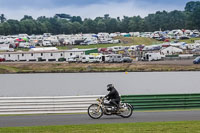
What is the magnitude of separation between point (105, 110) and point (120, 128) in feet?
11.2

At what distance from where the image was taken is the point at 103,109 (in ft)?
68.7

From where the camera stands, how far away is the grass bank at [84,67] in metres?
86.6

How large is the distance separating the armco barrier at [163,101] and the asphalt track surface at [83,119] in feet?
3.35

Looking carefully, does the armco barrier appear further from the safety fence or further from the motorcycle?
the motorcycle

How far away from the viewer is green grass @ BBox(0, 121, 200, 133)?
56.2ft

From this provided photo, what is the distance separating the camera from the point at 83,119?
20.8m

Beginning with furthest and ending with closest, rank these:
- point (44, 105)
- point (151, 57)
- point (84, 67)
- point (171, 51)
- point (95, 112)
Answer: point (171, 51) → point (151, 57) → point (84, 67) → point (44, 105) → point (95, 112)

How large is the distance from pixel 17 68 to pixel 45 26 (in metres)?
104

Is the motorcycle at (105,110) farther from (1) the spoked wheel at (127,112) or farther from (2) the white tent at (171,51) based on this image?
(2) the white tent at (171,51)

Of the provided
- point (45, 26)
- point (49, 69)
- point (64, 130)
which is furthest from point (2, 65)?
point (45, 26)

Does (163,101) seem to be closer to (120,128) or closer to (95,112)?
(95,112)

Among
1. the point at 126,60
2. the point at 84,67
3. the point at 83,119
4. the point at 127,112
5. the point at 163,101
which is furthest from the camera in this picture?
the point at 84,67

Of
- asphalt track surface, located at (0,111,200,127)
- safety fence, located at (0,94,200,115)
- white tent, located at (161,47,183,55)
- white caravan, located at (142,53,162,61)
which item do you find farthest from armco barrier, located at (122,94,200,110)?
white tent, located at (161,47,183,55)

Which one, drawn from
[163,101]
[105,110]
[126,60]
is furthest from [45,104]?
[126,60]
